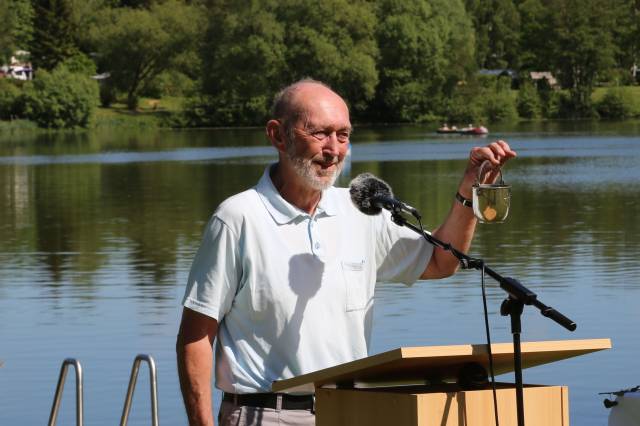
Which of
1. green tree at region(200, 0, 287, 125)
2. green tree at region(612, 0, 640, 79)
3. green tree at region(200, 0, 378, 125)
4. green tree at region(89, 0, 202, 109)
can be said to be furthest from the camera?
green tree at region(612, 0, 640, 79)

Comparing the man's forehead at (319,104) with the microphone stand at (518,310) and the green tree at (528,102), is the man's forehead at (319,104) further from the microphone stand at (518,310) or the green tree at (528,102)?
the green tree at (528,102)

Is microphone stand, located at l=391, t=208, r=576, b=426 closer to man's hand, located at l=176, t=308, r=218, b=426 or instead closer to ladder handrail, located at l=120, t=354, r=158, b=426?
man's hand, located at l=176, t=308, r=218, b=426

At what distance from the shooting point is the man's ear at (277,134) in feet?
13.9

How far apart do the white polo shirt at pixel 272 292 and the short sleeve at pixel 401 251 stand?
0.83 feet

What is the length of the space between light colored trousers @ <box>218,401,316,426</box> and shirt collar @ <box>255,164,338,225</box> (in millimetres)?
500

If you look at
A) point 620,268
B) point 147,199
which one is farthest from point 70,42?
point 620,268

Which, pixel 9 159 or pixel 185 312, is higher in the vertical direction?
pixel 185 312

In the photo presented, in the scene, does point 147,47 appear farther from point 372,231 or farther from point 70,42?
point 372,231

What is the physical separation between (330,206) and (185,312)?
1.66ft

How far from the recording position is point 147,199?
3494 centimetres

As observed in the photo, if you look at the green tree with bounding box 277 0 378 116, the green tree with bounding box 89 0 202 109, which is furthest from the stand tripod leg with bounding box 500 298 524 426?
the green tree with bounding box 89 0 202 109

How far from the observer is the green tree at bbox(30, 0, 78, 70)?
11556 cm

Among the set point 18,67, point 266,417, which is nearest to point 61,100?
point 18,67

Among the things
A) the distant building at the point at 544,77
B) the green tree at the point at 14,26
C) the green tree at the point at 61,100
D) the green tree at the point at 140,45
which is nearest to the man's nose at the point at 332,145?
the green tree at the point at 61,100
